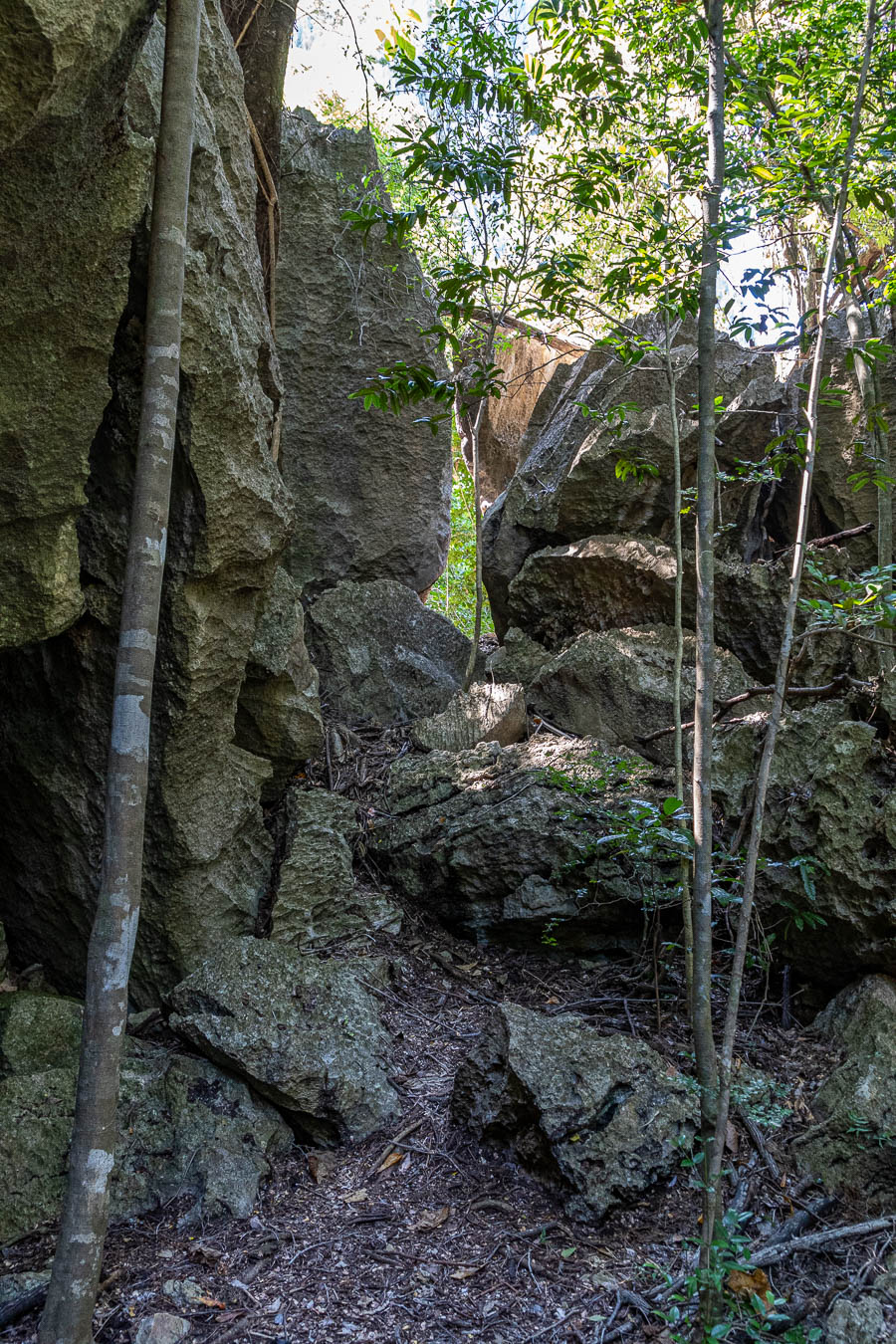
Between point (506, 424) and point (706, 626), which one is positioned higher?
point (506, 424)

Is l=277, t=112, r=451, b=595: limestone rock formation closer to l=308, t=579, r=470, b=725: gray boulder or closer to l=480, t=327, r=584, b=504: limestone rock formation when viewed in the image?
l=308, t=579, r=470, b=725: gray boulder

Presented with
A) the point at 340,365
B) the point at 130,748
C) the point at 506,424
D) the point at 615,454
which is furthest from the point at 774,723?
the point at 506,424

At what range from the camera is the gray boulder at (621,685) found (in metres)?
5.46

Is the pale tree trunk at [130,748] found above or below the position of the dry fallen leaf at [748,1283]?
above

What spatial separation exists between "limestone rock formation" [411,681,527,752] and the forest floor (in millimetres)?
2252

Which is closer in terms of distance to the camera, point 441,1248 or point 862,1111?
point 441,1248

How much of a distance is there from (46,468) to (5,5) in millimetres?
1465

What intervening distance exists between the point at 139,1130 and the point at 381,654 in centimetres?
393

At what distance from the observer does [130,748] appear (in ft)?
8.75

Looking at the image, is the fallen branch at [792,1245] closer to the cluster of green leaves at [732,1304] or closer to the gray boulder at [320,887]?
the cluster of green leaves at [732,1304]

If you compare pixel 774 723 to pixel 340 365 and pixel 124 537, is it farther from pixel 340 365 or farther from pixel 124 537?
pixel 340 365

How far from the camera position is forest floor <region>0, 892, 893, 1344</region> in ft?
8.25

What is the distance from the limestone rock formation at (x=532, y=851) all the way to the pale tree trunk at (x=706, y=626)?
1298 mm

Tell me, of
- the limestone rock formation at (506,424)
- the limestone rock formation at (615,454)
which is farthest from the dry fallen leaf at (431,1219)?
the limestone rock formation at (506,424)
